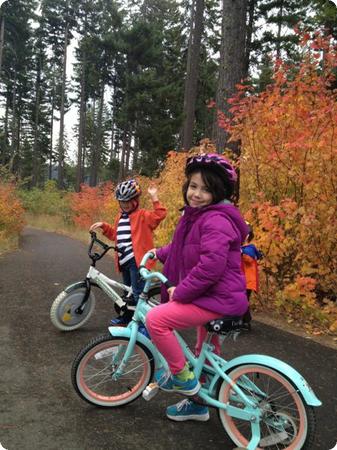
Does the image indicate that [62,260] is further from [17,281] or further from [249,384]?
[249,384]

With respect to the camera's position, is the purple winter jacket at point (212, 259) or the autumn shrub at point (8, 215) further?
the autumn shrub at point (8, 215)

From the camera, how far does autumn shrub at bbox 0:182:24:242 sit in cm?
1341

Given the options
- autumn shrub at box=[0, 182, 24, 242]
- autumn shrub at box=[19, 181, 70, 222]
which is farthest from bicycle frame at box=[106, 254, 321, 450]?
autumn shrub at box=[19, 181, 70, 222]

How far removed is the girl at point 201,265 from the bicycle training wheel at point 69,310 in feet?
7.61

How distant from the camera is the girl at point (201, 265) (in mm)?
2717

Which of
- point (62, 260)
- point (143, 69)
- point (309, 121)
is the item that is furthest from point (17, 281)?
point (143, 69)

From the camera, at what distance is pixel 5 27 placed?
103 feet

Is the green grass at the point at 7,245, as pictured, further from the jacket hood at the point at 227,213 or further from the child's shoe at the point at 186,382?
the jacket hood at the point at 227,213

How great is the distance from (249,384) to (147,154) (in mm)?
24186

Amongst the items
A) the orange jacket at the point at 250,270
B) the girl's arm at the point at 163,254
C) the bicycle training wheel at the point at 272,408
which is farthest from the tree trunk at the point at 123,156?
the bicycle training wheel at the point at 272,408

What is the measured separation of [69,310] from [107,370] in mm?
1852

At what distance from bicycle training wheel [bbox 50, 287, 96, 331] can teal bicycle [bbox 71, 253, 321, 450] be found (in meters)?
1.71

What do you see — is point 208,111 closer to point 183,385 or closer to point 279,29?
point 279,29

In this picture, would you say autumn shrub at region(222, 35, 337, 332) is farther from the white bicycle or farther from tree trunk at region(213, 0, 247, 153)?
the white bicycle
